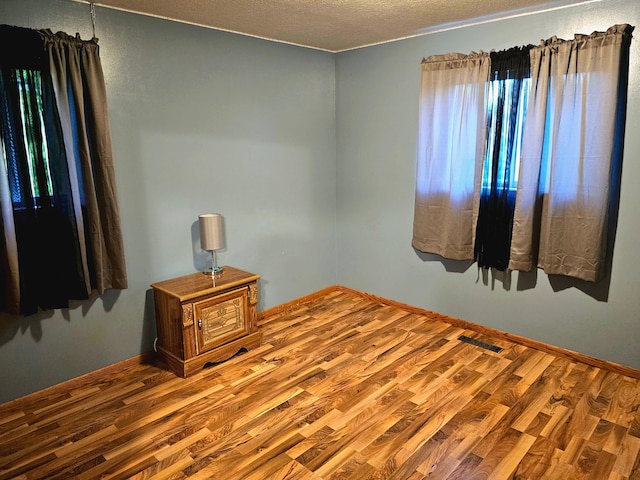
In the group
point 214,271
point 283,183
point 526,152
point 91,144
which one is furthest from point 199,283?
point 526,152

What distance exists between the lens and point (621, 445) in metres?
2.12

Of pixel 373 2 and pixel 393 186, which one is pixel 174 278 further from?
pixel 373 2

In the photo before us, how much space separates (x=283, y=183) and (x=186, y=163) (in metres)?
0.94

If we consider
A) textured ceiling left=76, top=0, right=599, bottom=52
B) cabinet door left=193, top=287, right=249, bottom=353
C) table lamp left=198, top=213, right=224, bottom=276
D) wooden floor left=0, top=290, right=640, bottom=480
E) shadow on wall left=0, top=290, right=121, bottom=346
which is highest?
textured ceiling left=76, top=0, right=599, bottom=52

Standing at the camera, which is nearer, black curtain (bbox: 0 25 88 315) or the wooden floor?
the wooden floor

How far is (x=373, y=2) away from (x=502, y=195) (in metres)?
1.55

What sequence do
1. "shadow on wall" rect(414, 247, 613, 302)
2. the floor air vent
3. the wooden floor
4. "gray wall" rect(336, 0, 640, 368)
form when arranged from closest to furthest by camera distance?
the wooden floor, "gray wall" rect(336, 0, 640, 368), "shadow on wall" rect(414, 247, 613, 302), the floor air vent

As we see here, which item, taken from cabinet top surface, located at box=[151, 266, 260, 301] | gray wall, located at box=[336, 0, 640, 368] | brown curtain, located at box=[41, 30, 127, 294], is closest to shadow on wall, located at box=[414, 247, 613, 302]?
gray wall, located at box=[336, 0, 640, 368]

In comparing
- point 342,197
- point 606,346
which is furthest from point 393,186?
point 606,346

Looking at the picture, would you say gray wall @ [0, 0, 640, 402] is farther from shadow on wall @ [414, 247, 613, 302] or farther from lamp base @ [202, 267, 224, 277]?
lamp base @ [202, 267, 224, 277]

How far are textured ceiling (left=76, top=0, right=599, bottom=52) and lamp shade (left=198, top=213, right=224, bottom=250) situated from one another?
133cm

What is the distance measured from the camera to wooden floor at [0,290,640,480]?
2018 millimetres

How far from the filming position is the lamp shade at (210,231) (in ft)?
9.91

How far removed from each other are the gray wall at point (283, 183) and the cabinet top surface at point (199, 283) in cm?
13
